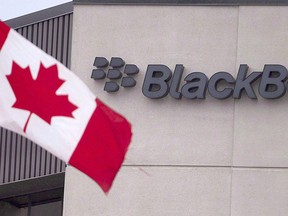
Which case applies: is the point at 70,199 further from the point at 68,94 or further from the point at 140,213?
the point at 68,94

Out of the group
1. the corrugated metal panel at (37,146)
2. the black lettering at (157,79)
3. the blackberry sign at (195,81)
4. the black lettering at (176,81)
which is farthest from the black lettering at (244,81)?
the corrugated metal panel at (37,146)

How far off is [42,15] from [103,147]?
12.0 meters

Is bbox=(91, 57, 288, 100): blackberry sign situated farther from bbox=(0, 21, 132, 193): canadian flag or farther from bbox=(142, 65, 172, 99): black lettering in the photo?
bbox=(0, 21, 132, 193): canadian flag

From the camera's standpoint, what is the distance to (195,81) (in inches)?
806

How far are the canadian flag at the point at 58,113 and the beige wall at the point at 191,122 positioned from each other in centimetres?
958

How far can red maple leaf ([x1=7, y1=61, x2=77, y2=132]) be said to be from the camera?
402 inches

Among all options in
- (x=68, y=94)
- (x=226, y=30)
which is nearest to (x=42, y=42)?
(x=226, y=30)

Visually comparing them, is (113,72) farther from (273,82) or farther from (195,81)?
(273,82)

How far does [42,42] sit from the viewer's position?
71.5 feet

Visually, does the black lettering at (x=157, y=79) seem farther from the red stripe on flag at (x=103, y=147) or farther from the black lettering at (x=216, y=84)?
the red stripe on flag at (x=103, y=147)

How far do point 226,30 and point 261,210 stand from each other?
277 cm

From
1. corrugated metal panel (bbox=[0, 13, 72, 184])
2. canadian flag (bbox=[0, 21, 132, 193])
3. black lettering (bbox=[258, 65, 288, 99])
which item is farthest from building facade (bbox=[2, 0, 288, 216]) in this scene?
canadian flag (bbox=[0, 21, 132, 193])

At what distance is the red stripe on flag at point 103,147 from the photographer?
32.9 ft

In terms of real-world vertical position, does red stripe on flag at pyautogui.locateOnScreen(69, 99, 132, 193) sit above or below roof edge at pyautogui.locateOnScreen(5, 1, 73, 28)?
below
